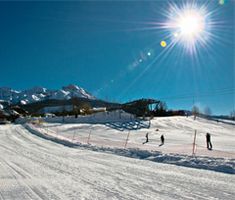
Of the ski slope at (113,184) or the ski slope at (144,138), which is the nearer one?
the ski slope at (113,184)

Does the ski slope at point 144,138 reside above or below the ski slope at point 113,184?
above

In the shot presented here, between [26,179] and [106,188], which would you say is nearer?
[106,188]

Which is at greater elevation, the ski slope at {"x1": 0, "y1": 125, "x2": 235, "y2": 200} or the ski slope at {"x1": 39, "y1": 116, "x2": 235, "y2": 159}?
the ski slope at {"x1": 39, "y1": 116, "x2": 235, "y2": 159}

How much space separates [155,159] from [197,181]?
20.7ft

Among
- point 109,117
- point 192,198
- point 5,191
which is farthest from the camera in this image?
point 109,117

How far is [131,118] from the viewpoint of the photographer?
77.0m

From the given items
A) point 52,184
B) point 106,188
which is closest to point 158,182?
point 106,188

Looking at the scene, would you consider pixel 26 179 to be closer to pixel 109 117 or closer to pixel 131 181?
pixel 131 181

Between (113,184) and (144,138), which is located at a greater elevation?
(144,138)

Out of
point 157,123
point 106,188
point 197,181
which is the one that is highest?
point 157,123

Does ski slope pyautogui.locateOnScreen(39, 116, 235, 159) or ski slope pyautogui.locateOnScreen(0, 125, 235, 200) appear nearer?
ski slope pyautogui.locateOnScreen(0, 125, 235, 200)

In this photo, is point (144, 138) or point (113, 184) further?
point (144, 138)

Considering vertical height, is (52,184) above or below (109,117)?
below

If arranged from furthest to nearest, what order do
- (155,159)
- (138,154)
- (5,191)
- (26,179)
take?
1. (138,154)
2. (155,159)
3. (26,179)
4. (5,191)
